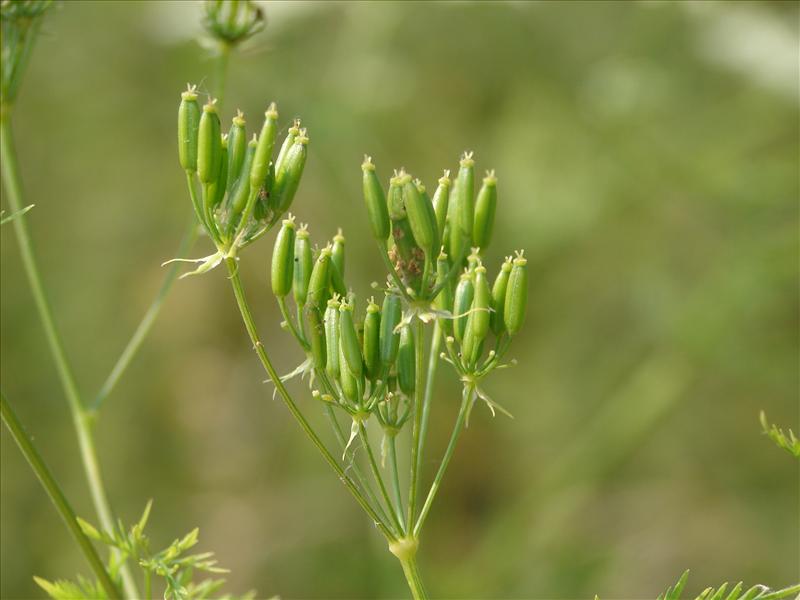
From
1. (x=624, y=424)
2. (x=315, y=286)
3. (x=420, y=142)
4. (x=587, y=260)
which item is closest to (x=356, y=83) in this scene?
(x=420, y=142)

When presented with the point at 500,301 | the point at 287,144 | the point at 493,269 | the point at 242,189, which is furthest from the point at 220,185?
the point at 493,269

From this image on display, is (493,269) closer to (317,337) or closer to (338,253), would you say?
(338,253)

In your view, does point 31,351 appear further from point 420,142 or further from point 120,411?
point 420,142

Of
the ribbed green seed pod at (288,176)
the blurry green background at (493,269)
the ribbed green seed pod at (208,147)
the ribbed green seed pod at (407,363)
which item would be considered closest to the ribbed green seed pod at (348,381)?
the ribbed green seed pod at (407,363)

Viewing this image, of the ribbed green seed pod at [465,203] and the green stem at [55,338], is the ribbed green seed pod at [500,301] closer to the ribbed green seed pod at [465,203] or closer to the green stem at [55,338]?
the ribbed green seed pod at [465,203]

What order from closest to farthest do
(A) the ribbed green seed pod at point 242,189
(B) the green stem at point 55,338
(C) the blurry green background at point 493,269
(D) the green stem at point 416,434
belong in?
(D) the green stem at point 416,434
(A) the ribbed green seed pod at point 242,189
(B) the green stem at point 55,338
(C) the blurry green background at point 493,269

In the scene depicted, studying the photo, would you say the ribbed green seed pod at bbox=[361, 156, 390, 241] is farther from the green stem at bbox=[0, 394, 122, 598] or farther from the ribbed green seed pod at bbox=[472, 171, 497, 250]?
the green stem at bbox=[0, 394, 122, 598]
